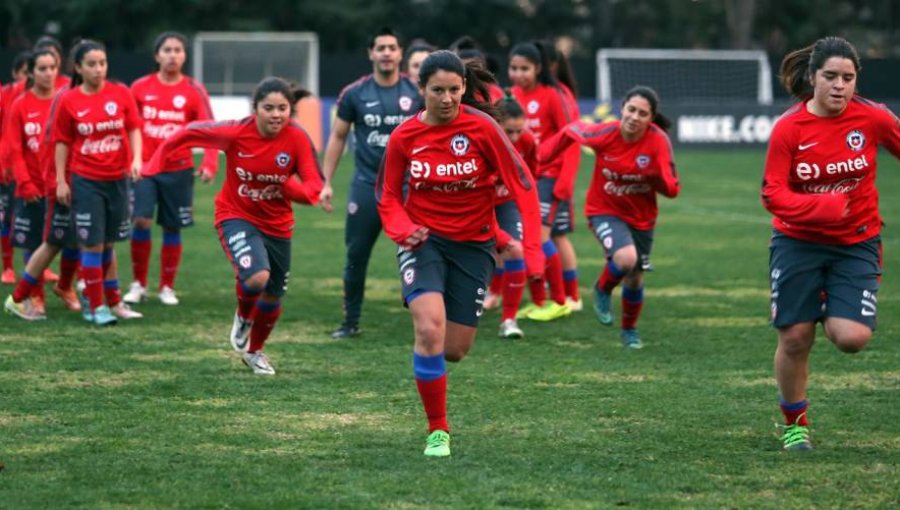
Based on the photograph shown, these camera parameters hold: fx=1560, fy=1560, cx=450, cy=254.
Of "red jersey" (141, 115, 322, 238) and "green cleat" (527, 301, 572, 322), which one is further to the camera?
"green cleat" (527, 301, 572, 322)

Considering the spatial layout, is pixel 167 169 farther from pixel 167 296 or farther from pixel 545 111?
pixel 545 111

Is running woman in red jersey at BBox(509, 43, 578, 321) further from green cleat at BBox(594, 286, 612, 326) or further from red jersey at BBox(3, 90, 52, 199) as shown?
red jersey at BBox(3, 90, 52, 199)

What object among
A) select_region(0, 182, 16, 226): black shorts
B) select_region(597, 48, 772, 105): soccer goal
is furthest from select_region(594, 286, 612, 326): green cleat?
select_region(597, 48, 772, 105): soccer goal

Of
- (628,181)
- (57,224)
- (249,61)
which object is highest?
(628,181)

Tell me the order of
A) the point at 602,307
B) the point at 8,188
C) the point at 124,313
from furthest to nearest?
1. the point at 8,188
2. the point at 124,313
3. the point at 602,307

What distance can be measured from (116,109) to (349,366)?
2.89m

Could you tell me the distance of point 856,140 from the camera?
693 centimetres


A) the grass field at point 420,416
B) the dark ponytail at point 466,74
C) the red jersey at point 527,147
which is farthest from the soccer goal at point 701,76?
the dark ponytail at point 466,74

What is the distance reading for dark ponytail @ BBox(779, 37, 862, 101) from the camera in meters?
6.91

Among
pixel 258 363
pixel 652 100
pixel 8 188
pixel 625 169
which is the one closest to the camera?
pixel 258 363

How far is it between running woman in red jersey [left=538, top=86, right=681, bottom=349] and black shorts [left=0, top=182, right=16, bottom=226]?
505cm

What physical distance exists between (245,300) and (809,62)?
3.74 metres

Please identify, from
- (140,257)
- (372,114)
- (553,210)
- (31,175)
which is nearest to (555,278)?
(553,210)

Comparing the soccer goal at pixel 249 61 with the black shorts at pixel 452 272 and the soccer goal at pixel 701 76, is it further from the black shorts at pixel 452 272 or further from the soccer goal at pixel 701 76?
the black shorts at pixel 452 272
